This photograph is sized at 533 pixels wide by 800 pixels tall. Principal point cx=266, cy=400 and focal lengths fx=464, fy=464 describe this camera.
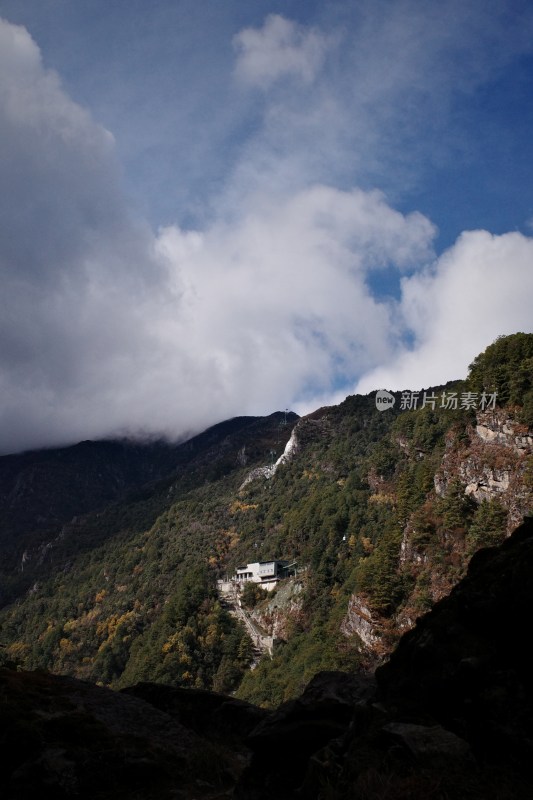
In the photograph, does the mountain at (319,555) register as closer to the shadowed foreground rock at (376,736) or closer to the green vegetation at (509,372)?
the green vegetation at (509,372)

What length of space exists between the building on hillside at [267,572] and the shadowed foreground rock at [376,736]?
336 ft

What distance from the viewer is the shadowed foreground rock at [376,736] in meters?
6.68

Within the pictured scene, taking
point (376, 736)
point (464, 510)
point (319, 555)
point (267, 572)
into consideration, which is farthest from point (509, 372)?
point (267, 572)

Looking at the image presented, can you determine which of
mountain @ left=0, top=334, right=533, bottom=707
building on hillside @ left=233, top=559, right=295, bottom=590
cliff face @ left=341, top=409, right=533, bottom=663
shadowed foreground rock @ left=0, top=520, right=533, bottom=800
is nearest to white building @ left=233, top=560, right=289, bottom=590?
building on hillside @ left=233, top=559, right=295, bottom=590

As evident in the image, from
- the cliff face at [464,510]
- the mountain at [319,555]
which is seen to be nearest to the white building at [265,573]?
the mountain at [319,555]

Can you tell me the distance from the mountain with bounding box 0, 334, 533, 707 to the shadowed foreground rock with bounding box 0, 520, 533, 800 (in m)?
14.3

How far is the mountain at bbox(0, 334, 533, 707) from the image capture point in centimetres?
5575

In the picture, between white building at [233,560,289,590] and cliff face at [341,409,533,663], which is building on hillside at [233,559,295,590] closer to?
white building at [233,560,289,590]

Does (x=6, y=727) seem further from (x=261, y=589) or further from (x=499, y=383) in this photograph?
(x=261, y=589)

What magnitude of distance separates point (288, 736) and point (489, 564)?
604 cm

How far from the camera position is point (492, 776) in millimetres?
6316

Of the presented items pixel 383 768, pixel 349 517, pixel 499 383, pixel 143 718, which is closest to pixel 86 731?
pixel 143 718

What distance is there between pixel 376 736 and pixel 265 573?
4487 inches

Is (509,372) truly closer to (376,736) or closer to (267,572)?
(376,736)
